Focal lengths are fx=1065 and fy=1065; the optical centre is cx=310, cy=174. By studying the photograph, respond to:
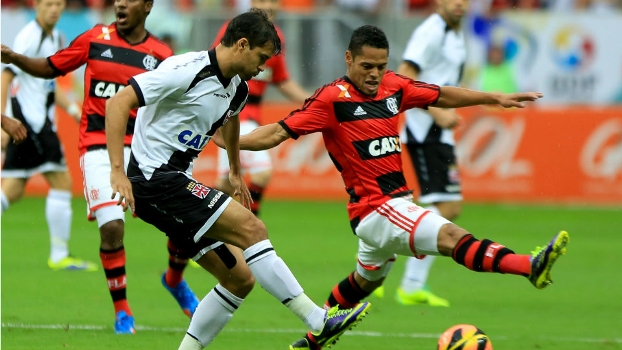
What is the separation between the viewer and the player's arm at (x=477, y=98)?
23.1 ft

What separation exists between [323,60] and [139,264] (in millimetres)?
7930

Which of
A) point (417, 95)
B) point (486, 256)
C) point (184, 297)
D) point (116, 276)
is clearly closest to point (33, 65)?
point (116, 276)

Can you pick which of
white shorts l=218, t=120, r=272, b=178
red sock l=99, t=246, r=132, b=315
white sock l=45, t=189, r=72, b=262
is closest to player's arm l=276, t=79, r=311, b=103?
white shorts l=218, t=120, r=272, b=178

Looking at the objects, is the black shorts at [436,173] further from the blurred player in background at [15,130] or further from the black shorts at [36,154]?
the black shorts at [36,154]

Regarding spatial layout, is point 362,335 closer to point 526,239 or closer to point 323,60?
point 526,239

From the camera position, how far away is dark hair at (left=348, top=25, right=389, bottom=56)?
6883mm

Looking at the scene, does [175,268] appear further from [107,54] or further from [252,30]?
[252,30]

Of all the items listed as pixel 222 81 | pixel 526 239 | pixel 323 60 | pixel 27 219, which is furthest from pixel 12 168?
pixel 323 60

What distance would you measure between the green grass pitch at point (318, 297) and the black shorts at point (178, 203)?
1102 mm

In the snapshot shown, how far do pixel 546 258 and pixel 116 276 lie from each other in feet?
10.5

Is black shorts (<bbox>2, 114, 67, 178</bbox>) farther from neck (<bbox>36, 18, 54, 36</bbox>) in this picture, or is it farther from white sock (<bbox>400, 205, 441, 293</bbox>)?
white sock (<bbox>400, 205, 441, 293</bbox>)

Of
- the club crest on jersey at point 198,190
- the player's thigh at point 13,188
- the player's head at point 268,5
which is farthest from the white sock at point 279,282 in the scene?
the player's thigh at point 13,188

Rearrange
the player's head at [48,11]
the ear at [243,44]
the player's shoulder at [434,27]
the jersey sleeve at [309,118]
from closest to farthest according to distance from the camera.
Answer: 1. the ear at [243,44]
2. the jersey sleeve at [309,118]
3. the player's shoulder at [434,27]
4. the player's head at [48,11]

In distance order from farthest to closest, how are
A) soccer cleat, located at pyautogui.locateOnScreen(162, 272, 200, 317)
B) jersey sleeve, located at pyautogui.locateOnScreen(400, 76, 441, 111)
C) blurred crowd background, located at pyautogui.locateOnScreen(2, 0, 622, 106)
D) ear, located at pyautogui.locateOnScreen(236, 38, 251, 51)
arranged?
blurred crowd background, located at pyautogui.locateOnScreen(2, 0, 622, 106) < soccer cleat, located at pyautogui.locateOnScreen(162, 272, 200, 317) < jersey sleeve, located at pyautogui.locateOnScreen(400, 76, 441, 111) < ear, located at pyautogui.locateOnScreen(236, 38, 251, 51)
